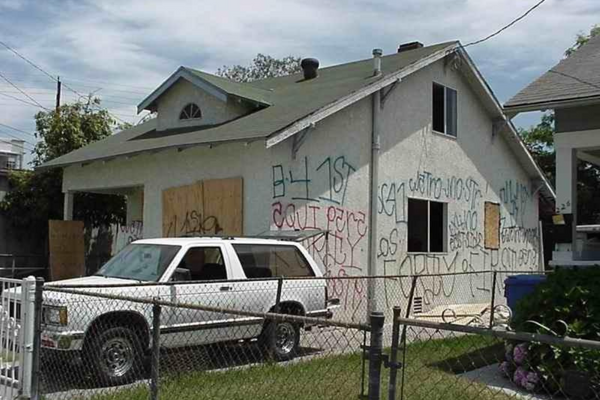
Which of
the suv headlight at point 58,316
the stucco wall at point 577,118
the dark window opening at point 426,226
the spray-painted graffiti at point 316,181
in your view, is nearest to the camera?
the suv headlight at point 58,316

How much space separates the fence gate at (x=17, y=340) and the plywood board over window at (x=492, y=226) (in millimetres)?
13272

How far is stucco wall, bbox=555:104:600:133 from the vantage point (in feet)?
29.8

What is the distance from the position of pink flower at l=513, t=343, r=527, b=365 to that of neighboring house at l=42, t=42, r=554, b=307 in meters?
5.33

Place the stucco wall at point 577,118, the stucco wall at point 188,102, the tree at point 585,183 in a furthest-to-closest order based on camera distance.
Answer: the tree at point 585,183
the stucco wall at point 188,102
the stucco wall at point 577,118

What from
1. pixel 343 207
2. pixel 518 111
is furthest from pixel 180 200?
pixel 518 111

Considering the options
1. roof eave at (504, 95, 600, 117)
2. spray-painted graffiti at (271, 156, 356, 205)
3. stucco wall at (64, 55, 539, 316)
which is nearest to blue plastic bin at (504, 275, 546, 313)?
roof eave at (504, 95, 600, 117)

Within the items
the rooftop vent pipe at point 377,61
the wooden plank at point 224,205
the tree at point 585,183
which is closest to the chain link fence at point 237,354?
the wooden plank at point 224,205

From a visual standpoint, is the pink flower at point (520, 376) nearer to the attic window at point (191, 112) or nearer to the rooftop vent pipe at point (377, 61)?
the rooftop vent pipe at point (377, 61)

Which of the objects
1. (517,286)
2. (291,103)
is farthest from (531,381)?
(291,103)

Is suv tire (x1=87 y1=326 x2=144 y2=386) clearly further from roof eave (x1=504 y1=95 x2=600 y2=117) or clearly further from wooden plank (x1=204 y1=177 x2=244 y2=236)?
roof eave (x1=504 y1=95 x2=600 y2=117)

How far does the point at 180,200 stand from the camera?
14.2 meters

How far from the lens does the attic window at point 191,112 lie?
617 inches

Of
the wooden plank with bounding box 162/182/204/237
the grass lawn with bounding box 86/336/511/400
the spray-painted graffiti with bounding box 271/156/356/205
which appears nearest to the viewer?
the grass lawn with bounding box 86/336/511/400

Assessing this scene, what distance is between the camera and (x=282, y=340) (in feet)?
31.6
